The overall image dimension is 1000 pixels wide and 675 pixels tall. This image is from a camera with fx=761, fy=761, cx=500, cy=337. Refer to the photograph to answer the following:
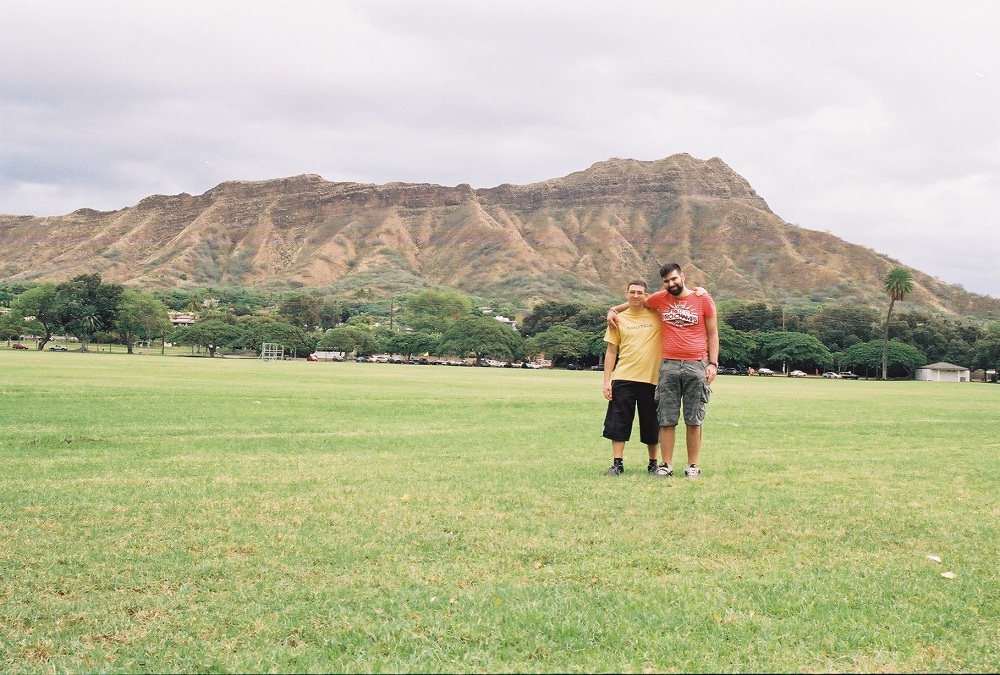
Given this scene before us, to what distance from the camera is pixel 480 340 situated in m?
106

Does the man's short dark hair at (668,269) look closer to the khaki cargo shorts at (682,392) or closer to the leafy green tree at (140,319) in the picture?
the khaki cargo shorts at (682,392)

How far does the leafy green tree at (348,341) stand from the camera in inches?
4508

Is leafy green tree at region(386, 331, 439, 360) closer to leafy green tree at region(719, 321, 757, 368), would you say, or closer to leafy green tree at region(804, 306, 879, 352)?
leafy green tree at region(719, 321, 757, 368)

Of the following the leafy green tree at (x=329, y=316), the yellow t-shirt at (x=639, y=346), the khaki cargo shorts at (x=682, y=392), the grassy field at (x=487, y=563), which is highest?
the leafy green tree at (x=329, y=316)

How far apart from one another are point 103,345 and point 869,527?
144727mm

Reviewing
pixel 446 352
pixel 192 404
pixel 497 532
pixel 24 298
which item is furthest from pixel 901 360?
pixel 24 298

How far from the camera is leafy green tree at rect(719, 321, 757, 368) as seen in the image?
9625cm

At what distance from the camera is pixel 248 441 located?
1177cm

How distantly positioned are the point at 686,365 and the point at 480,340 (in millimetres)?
97479

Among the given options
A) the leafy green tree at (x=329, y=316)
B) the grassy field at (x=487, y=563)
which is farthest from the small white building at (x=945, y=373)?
the leafy green tree at (x=329, y=316)

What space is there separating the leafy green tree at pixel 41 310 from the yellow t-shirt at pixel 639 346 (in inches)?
4686

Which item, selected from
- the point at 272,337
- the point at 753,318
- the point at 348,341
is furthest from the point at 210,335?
the point at 753,318

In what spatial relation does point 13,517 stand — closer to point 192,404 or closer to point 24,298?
point 192,404

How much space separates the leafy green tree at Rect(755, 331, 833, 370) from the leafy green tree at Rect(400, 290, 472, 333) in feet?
186
